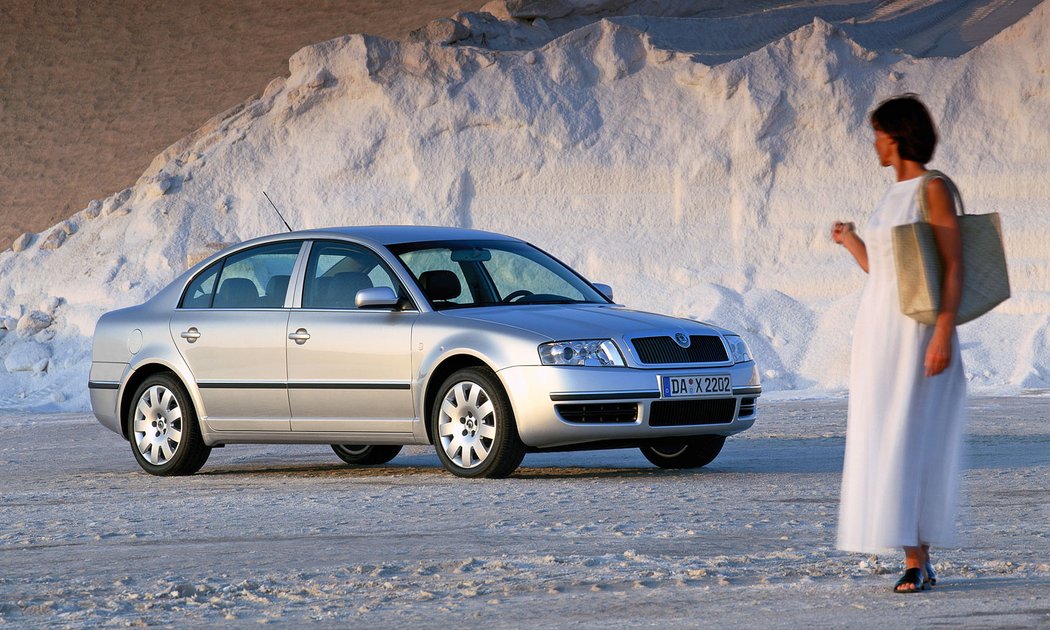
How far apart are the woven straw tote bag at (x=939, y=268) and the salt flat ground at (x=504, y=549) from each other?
3.06ft

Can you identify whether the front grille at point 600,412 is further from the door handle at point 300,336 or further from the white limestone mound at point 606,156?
the white limestone mound at point 606,156

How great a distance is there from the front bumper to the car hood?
0.22 meters

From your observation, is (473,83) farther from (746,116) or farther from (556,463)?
(556,463)

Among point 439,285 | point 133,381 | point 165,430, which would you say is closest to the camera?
point 439,285

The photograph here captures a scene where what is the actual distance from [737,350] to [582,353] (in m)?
1.12

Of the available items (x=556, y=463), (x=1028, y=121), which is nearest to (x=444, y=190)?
(x=1028, y=121)

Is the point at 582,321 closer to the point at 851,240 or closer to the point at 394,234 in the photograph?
the point at 394,234

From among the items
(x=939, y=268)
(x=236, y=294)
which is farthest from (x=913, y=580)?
(x=236, y=294)

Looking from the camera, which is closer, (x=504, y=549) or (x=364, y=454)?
(x=504, y=549)

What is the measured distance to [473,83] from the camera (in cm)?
2517

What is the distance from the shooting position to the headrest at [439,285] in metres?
10.0

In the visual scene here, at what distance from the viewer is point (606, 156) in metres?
25.0

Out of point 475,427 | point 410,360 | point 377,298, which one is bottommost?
point 475,427

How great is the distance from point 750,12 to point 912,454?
72.2 feet
